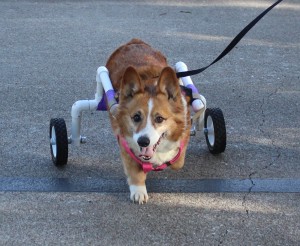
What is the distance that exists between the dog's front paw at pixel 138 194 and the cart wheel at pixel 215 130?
853 mm

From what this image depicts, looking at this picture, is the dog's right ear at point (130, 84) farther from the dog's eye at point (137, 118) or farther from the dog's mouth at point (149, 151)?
the dog's mouth at point (149, 151)

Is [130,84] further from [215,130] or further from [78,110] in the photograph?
[215,130]

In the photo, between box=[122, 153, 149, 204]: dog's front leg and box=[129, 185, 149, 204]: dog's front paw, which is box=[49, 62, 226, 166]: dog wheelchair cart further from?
box=[129, 185, 149, 204]: dog's front paw

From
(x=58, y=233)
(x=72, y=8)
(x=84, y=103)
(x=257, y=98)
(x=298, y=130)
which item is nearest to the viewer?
(x=58, y=233)

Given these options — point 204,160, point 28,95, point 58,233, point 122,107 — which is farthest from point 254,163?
point 28,95

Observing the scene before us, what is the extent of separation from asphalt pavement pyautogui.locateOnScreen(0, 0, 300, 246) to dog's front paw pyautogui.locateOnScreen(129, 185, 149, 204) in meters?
0.06

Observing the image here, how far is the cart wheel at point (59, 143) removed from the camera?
195 inches

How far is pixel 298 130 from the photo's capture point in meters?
5.92

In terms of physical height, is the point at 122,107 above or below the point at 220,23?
above

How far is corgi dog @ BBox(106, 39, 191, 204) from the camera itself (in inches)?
169

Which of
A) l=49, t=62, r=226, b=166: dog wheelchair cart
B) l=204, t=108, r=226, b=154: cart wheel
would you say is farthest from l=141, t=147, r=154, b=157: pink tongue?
l=204, t=108, r=226, b=154: cart wheel

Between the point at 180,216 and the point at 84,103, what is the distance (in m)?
1.18

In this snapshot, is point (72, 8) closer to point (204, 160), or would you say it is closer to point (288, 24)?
point (288, 24)

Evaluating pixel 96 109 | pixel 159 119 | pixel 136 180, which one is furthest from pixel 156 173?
pixel 159 119
